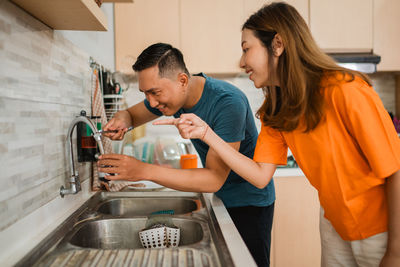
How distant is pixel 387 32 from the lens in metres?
2.39

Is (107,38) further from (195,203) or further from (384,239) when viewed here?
(384,239)

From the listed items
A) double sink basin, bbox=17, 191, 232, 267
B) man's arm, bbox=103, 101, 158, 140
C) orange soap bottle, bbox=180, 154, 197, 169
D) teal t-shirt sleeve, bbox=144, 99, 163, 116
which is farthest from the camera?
orange soap bottle, bbox=180, 154, 197, 169

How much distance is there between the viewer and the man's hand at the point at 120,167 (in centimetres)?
90

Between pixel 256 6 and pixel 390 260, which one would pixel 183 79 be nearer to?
pixel 390 260

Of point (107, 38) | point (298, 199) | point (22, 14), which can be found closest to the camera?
point (22, 14)

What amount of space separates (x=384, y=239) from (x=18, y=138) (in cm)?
101

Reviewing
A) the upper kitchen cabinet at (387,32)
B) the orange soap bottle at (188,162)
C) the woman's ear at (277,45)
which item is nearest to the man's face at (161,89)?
the woman's ear at (277,45)

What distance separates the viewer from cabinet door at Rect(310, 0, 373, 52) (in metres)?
2.34

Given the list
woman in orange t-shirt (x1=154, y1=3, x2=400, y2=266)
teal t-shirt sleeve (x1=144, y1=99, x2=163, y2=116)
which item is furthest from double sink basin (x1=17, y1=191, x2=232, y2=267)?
teal t-shirt sleeve (x1=144, y1=99, x2=163, y2=116)

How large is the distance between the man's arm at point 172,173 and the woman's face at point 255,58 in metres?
0.26

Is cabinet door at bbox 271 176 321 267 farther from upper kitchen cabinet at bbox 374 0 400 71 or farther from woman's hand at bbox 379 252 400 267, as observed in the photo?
woman's hand at bbox 379 252 400 267

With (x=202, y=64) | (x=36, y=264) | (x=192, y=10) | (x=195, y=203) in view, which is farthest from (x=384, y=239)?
(x=192, y=10)

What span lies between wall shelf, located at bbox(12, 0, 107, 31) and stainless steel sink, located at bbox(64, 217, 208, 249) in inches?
24.8

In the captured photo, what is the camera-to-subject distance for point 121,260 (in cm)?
71
